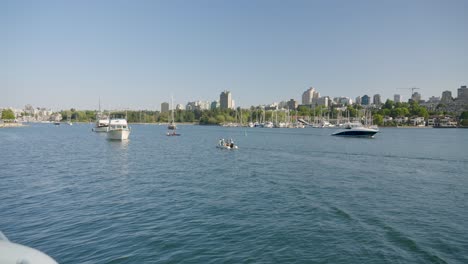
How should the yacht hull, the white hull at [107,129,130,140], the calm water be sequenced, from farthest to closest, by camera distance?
the yacht hull → the white hull at [107,129,130,140] → the calm water

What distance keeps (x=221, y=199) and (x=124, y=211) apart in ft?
27.3

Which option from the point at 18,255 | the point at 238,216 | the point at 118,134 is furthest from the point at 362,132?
the point at 18,255

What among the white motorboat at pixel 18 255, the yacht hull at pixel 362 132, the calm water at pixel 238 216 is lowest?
the calm water at pixel 238 216

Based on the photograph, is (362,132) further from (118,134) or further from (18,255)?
(18,255)

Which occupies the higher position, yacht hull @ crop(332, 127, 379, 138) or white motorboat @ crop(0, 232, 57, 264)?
white motorboat @ crop(0, 232, 57, 264)

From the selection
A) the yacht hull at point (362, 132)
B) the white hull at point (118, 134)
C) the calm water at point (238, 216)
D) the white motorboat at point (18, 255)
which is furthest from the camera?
the yacht hull at point (362, 132)

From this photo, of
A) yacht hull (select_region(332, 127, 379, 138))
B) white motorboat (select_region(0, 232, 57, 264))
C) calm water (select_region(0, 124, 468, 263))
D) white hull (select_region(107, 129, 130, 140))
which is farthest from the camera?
yacht hull (select_region(332, 127, 379, 138))

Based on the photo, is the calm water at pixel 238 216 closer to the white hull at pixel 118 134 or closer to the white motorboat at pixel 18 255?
the white motorboat at pixel 18 255

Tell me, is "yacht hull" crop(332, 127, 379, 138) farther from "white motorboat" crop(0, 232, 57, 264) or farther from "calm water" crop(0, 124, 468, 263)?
"white motorboat" crop(0, 232, 57, 264)

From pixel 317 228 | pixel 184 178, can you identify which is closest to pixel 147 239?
pixel 317 228

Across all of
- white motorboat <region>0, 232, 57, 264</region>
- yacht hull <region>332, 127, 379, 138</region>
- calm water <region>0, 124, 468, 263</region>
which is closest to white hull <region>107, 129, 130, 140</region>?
calm water <region>0, 124, 468, 263</region>

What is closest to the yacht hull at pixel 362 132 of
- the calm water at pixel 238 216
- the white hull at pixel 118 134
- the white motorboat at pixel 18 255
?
the white hull at pixel 118 134

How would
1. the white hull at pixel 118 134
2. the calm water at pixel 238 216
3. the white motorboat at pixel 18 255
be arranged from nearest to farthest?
the white motorboat at pixel 18 255
the calm water at pixel 238 216
the white hull at pixel 118 134

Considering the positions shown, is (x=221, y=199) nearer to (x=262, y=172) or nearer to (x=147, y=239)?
(x=147, y=239)
